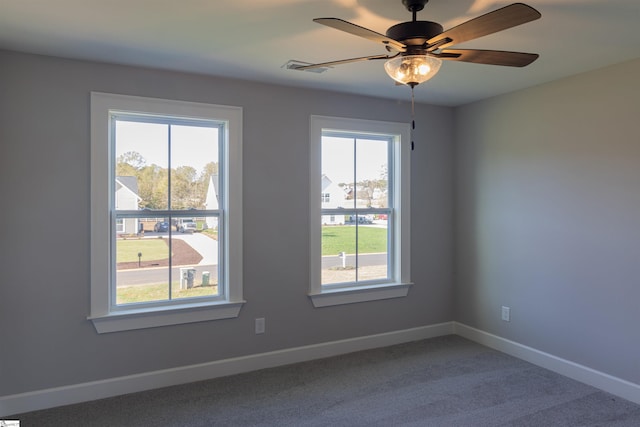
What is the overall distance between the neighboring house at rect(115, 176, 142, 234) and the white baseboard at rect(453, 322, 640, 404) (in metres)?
3.35

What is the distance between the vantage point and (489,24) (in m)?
1.62

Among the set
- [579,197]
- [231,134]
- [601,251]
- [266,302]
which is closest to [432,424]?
[266,302]

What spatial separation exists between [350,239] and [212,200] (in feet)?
4.47

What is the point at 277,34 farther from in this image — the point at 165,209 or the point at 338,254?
the point at 338,254

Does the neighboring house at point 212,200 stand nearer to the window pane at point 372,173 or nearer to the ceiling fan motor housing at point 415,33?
the window pane at point 372,173

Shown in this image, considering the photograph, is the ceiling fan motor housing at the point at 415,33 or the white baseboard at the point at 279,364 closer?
the ceiling fan motor housing at the point at 415,33

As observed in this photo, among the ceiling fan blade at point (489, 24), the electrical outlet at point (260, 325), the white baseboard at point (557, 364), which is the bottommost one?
the white baseboard at point (557, 364)

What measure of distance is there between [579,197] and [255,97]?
2735 mm

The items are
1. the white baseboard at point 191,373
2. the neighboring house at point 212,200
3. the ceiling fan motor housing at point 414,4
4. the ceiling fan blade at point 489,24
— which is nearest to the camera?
the ceiling fan blade at point 489,24

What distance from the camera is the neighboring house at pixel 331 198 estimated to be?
3895 mm

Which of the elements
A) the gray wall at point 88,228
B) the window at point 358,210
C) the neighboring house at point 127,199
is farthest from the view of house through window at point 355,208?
the neighboring house at point 127,199

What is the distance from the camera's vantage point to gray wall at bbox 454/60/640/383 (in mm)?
3023

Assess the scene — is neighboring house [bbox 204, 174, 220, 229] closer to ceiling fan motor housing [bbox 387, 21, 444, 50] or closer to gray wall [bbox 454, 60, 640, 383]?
ceiling fan motor housing [bbox 387, 21, 444, 50]

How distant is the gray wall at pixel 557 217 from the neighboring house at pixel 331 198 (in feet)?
4.49
